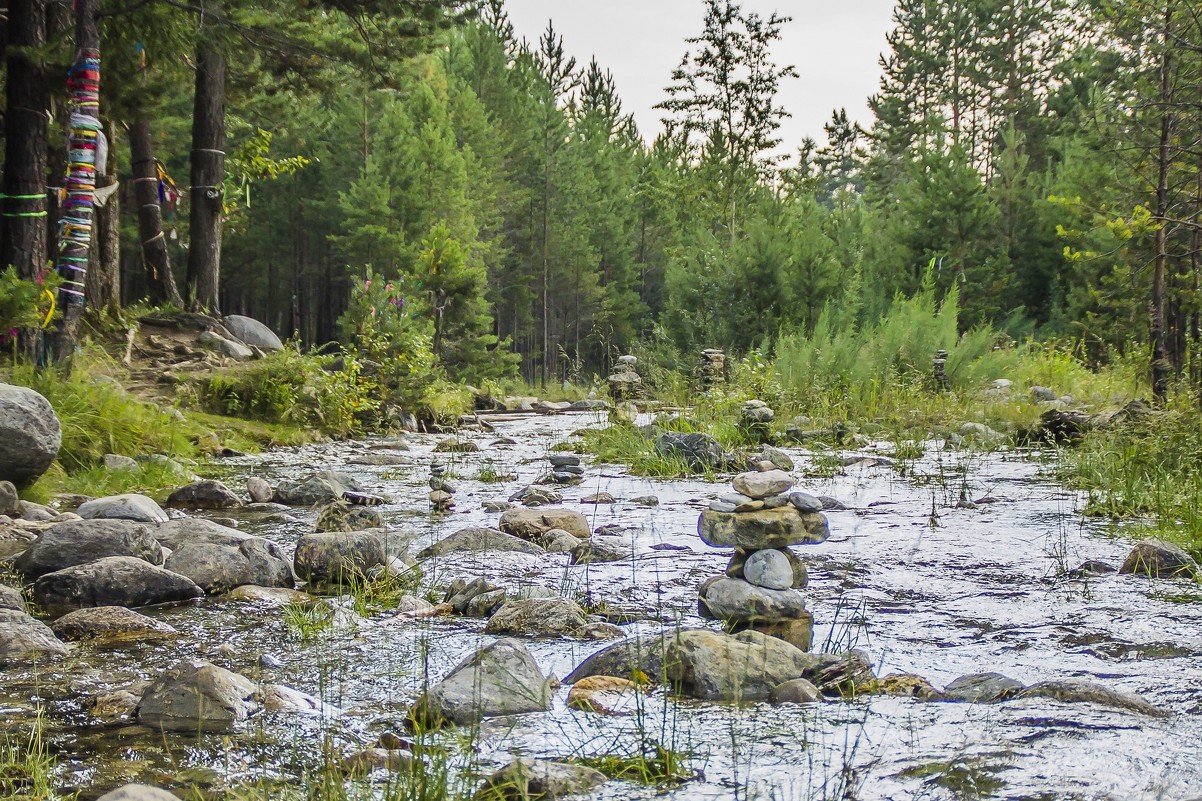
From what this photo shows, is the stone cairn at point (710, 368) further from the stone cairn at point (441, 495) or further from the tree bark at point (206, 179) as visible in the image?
the tree bark at point (206, 179)

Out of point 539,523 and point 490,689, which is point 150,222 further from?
point 490,689

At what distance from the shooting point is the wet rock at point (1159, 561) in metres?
4.15

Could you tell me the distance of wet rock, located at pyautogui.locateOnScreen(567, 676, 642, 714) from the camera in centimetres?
268

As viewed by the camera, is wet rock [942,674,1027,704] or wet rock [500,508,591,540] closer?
wet rock [942,674,1027,704]

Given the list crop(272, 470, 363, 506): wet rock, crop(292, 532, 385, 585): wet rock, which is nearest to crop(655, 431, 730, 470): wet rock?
crop(272, 470, 363, 506): wet rock

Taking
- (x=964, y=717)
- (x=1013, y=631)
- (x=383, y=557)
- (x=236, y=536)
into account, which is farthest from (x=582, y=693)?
(x=236, y=536)

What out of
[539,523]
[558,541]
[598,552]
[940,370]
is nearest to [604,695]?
[598,552]

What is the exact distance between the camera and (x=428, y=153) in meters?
30.5

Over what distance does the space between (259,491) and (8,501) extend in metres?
1.67

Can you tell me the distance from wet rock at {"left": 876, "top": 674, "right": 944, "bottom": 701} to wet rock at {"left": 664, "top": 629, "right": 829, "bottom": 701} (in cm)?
19

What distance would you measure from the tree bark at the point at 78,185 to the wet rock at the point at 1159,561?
8106mm

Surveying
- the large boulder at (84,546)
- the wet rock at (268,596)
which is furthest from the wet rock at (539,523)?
the large boulder at (84,546)

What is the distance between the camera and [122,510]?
5375mm

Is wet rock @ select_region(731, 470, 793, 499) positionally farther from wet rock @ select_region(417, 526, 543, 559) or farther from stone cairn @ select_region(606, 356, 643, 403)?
stone cairn @ select_region(606, 356, 643, 403)
